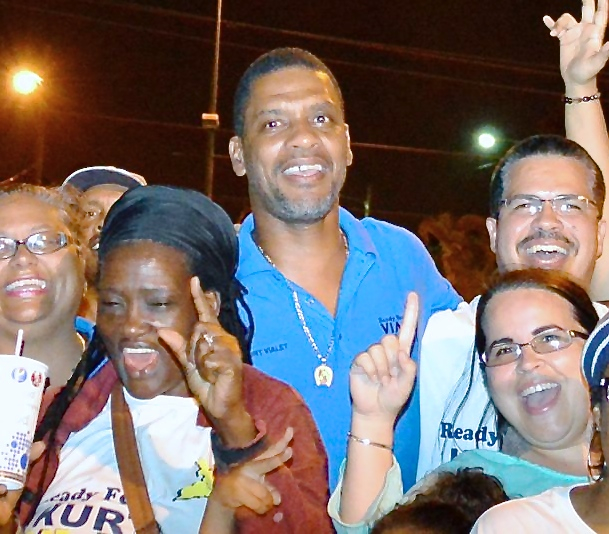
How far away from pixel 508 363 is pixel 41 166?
514 inches

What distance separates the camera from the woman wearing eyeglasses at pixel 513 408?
2682 mm

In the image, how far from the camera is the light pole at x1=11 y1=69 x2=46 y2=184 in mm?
13070

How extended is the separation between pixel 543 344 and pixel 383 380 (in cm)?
49

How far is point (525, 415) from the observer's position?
273cm

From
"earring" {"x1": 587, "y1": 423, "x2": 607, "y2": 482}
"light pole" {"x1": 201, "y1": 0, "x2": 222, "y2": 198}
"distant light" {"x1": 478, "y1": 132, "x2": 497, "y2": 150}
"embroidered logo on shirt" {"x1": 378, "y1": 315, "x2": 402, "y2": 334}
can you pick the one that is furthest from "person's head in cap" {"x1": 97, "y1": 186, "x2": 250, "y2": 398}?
"distant light" {"x1": 478, "y1": 132, "x2": 497, "y2": 150}

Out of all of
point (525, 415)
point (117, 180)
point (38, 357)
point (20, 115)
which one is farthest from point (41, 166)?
point (525, 415)

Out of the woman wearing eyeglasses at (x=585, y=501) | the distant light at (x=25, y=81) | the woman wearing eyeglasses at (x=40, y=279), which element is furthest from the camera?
the distant light at (x=25, y=81)

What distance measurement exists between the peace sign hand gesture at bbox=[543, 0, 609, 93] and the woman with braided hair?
1.65 metres

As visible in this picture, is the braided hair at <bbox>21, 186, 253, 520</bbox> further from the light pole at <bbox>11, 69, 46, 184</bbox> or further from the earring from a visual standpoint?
the light pole at <bbox>11, 69, 46, 184</bbox>

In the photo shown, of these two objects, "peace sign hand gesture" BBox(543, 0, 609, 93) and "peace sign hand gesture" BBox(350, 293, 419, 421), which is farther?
"peace sign hand gesture" BBox(543, 0, 609, 93)

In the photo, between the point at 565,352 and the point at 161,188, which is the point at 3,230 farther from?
the point at 565,352

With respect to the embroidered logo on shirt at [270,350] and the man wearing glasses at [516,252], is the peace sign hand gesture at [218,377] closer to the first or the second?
the embroidered logo on shirt at [270,350]

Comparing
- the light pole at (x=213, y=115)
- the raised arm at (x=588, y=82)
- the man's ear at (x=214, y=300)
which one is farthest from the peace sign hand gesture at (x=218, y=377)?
the light pole at (x=213, y=115)

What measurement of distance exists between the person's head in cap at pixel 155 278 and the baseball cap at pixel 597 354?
1.00 m
